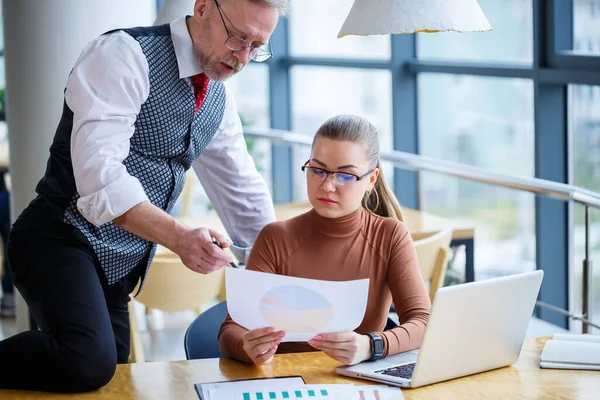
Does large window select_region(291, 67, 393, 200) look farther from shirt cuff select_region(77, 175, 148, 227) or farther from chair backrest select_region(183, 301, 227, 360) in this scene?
shirt cuff select_region(77, 175, 148, 227)

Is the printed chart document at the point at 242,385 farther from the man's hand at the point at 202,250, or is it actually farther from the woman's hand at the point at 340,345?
the man's hand at the point at 202,250

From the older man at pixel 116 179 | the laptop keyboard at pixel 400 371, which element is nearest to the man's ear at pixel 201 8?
the older man at pixel 116 179

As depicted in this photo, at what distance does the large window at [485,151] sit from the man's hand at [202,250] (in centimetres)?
273

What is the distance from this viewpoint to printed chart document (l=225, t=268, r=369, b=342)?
161 centimetres

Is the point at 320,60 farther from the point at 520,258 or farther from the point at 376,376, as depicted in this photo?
the point at 376,376

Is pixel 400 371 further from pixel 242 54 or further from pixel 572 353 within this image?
pixel 242 54

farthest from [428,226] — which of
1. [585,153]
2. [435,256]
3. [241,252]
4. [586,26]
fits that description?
[241,252]

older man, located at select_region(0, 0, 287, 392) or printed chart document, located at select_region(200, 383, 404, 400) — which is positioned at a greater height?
older man, located at select_region(0, 0, 287, 392)

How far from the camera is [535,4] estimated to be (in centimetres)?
394

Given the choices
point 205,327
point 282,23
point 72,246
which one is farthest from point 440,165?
point 282,23

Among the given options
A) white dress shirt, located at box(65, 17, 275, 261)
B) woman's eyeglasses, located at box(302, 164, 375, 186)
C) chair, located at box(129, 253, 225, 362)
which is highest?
white dress shirt, located at box(65, 17, 275, 261)

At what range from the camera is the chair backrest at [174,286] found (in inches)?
115

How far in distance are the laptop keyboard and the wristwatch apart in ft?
0.16

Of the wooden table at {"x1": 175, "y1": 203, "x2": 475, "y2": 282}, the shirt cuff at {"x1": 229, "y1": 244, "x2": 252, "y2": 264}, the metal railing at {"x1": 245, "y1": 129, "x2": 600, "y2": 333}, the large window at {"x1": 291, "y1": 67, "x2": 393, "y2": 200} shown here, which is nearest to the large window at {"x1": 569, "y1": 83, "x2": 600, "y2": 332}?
the wooden table at {"x1": 175, "y1": 203, "x2": 475, "y2": 282}
